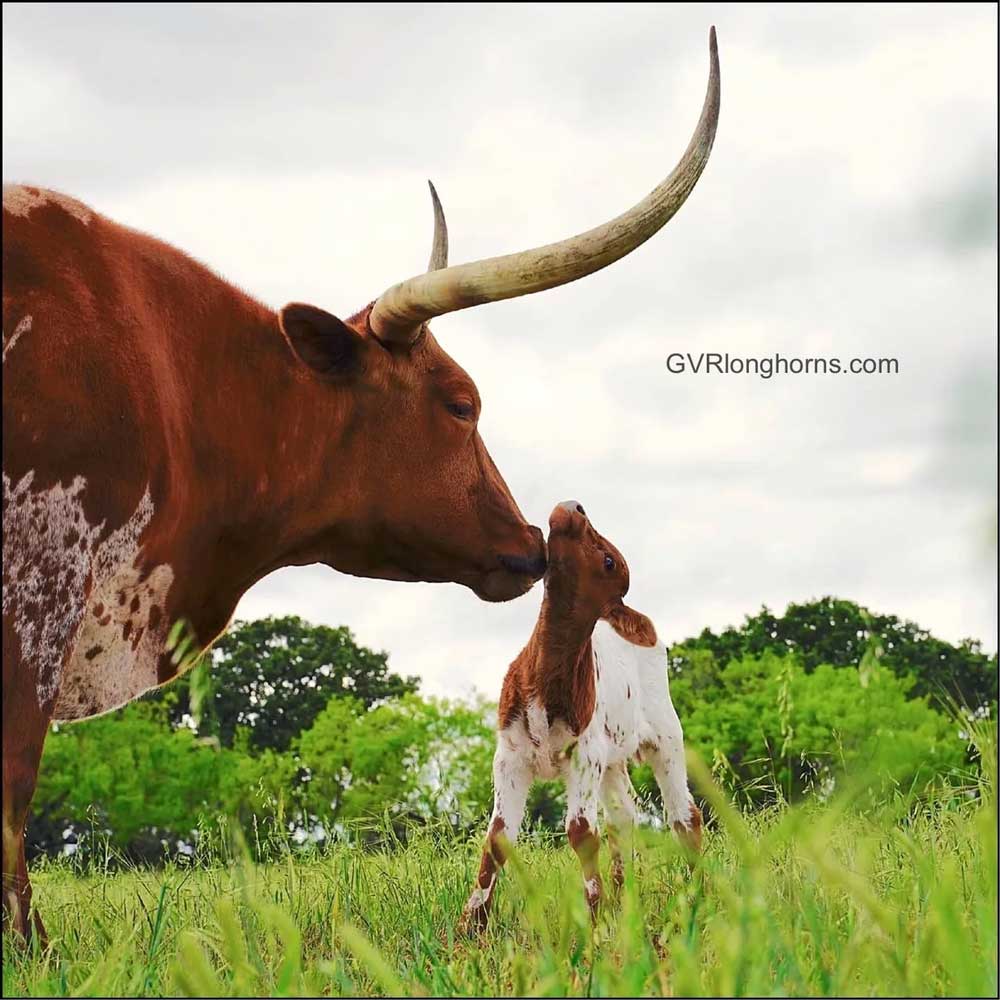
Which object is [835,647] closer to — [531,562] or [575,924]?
[531,562]

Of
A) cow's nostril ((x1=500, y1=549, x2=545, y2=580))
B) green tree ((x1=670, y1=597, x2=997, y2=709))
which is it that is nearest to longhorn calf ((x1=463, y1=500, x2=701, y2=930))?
cow's nostril ((x1=500, y1=549, x2=545, y2=580))

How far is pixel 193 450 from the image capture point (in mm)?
3809

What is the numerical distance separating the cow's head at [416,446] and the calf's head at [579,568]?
0.31 m

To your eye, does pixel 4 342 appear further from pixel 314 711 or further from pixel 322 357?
pixel 314 711

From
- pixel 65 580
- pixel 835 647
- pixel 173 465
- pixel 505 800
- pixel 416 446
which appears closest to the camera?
pixel 65 580

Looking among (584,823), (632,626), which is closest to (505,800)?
(584,823)

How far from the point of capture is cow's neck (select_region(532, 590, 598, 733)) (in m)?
4.85

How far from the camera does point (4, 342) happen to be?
3199mm

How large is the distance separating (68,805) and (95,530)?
17.9 metres

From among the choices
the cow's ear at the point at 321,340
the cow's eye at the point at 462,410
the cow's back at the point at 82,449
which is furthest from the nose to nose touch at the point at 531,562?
the cow's back at the point at 82,449

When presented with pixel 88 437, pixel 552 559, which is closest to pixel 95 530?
pixel 88 437

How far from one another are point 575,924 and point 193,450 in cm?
184

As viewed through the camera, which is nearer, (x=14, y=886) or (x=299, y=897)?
(x=14, y=886)

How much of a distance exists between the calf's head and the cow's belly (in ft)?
5.52
